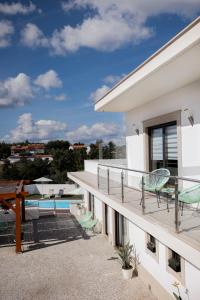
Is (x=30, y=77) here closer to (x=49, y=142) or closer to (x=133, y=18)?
(x=133, y=18)

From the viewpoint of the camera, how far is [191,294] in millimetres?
8086

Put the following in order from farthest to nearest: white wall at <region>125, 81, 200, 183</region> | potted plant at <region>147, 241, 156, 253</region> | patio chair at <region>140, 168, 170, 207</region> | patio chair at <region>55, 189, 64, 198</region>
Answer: patio chair at <region>55, 189, 64, 198</region> < potted plant at <region>147, 241, 156, 253</region> < white wall at <region>125, 81, 200, 183</region> < patio chair at <region>140, 168, 170, 207</region>

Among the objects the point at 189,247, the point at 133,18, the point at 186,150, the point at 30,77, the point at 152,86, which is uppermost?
the point at 30,77

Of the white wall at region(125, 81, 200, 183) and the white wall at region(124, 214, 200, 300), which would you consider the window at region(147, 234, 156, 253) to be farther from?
the white wall at region(125, 81, 200, 183)

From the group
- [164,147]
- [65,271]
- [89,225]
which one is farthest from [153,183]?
[89,225]

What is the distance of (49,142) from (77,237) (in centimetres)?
8552

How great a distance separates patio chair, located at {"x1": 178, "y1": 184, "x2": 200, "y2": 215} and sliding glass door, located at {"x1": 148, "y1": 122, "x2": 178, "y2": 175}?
374cm

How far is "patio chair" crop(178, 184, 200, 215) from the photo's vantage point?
610 cm

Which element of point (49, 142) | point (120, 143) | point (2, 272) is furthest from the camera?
point (49, 142)

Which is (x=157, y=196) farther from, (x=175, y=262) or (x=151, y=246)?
(x=151, y=246)

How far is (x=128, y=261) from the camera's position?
11.8 m

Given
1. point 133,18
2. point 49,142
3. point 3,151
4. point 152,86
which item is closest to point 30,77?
point 133,18

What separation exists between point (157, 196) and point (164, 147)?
3.49 m

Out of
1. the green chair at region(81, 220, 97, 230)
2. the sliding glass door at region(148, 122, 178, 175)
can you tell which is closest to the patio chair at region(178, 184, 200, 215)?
the sliding glass door at region(148, 122, 178, 175)
